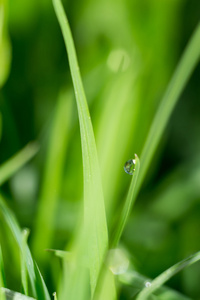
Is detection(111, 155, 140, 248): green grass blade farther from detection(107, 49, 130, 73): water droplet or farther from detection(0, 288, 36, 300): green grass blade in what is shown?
detection(107, 49, 130, 73): water droplet

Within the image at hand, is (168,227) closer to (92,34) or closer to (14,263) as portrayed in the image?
(14,263)

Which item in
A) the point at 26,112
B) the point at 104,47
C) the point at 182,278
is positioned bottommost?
the point at 182,278

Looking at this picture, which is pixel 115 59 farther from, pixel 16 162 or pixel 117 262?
pixel 117 262

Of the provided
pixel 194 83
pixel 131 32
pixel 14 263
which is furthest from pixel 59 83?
pixel 14 263

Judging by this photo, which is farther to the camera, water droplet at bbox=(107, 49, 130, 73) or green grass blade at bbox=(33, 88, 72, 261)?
water droplet at bbox=(107, 49, 130, 73)

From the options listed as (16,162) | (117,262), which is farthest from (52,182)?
(117,262)

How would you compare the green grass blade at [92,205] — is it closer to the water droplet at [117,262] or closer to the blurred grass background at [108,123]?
the water droplet at [117,262]

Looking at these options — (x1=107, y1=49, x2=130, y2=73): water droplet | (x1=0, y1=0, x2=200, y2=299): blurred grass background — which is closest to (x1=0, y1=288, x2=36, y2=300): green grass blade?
(x1=0, y1=0, x2=200, y2=299): blurred grass background

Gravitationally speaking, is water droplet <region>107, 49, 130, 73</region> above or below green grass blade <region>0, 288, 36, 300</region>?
above
